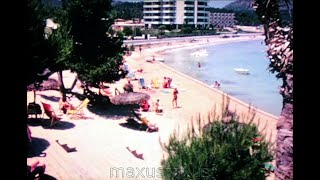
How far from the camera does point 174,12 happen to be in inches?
5468

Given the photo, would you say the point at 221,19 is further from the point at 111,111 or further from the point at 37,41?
the point at 37,41

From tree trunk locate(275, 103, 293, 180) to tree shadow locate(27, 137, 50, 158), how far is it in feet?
24.4

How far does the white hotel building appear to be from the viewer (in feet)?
457

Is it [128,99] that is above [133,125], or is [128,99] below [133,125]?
above

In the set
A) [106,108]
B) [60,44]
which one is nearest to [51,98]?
[106,108]

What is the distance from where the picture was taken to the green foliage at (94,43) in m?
18.6

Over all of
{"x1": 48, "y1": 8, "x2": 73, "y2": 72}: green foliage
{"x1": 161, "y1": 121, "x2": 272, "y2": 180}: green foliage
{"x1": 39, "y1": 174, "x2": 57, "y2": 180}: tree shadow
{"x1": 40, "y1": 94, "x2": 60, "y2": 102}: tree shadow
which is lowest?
{"x1": 39, "y1": 174, "x2": 57, "y2": 180}: tree shadow

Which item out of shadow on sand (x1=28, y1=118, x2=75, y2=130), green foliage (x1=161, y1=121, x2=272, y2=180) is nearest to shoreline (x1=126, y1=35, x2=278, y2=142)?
green foliage (x1=161, y1=121, x2=272, y2=180)

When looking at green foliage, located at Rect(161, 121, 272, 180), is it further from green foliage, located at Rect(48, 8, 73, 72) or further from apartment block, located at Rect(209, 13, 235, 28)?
apartment block, located at Rect(209, 13, 235, 28)

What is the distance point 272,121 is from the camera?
21359mm

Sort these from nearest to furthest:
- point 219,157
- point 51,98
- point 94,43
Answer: point 219,157
point 94,43
point 51,98

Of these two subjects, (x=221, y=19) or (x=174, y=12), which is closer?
(x=174, y=12)

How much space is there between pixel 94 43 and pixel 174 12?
4834 inches
